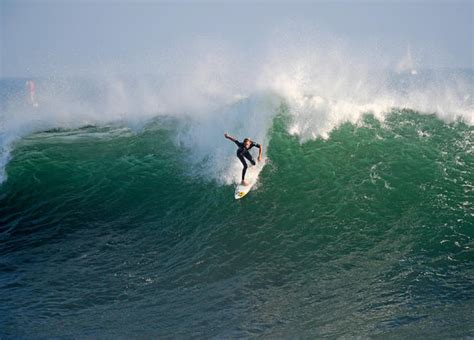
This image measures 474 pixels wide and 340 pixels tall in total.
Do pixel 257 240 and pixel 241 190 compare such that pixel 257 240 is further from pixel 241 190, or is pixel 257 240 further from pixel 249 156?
pixel 249 156

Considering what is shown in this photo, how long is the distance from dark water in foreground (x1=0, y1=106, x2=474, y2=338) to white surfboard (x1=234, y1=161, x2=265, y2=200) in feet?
0.70

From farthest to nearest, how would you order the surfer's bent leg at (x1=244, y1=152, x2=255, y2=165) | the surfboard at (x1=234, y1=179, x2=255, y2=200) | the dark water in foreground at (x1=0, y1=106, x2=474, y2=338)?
the surfer's bent leg at (x1=244, y1=152, x2=255, y2=165) < the surfboard at (x1=234, y1=179, x2=255, y2=200) < the dark water in foreground at (x1=0, y1=106, x2=474, y2=338)

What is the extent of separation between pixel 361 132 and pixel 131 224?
25.3 feet

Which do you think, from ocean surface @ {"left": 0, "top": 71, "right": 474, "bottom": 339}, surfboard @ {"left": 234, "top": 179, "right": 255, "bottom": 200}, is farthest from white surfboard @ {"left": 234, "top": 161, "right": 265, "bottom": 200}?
ocean surface @ {"left": 0, "top": 71, "right": 474, "bottom": 339}

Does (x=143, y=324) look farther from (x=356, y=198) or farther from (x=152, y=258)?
(x=356, y=198)

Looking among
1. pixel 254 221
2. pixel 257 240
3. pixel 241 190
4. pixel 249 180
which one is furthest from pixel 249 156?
pixel 257 240

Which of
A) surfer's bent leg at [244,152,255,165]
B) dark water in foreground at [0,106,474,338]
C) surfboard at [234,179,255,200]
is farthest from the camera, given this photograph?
surfer's bent leg at [244,152,255,165]

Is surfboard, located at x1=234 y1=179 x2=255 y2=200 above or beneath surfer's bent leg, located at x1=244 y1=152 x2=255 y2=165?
beneath

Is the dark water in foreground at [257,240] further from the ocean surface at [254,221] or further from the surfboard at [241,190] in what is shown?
the surfboard at [241,190]

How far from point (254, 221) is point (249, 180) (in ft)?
5.23

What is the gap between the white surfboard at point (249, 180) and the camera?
10.5 metres

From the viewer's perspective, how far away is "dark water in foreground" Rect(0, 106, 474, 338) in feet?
21.9

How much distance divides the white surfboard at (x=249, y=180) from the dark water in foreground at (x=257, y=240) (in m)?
0.21

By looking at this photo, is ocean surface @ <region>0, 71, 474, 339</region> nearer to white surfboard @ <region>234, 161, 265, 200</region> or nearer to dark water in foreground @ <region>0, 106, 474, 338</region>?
dark water in foreground @ <region>0, 106, 474, 338</region>
